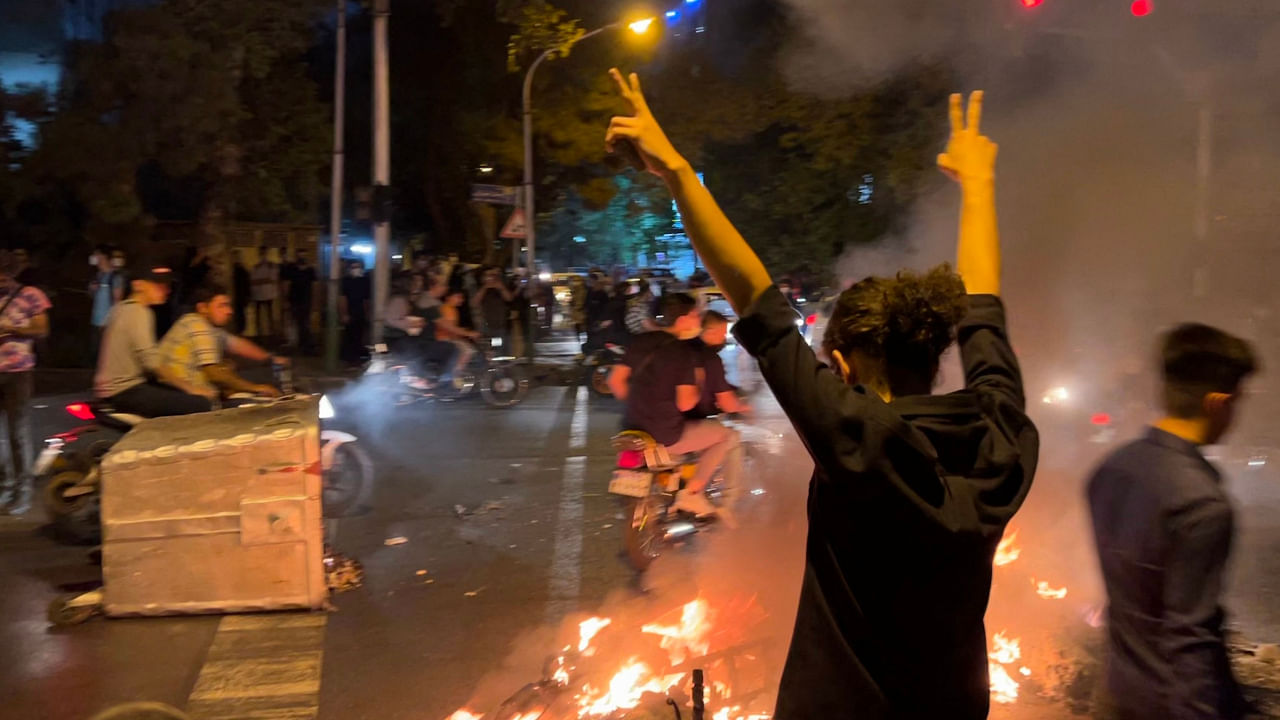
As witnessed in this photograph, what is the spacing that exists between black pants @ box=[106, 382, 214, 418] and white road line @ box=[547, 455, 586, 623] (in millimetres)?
2333

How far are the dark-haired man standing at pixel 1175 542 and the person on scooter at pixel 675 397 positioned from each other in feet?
10.8

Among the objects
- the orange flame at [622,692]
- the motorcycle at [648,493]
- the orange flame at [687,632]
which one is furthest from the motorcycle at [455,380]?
the orange flame at [622,692]

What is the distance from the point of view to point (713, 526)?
591 cm

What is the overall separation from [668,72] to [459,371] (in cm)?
842

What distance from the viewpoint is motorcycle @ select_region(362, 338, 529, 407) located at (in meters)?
11.8

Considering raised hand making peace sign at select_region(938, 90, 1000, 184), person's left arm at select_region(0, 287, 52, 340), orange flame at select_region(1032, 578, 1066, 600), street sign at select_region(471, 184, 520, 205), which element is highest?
street sign at select_region(471, 184, 520, 205)

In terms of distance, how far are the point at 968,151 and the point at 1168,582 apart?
989mm

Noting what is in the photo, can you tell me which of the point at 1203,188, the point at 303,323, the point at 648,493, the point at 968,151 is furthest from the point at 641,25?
the point at 968,151

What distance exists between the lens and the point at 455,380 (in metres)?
12.0

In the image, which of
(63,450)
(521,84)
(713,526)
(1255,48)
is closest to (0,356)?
(63,450)

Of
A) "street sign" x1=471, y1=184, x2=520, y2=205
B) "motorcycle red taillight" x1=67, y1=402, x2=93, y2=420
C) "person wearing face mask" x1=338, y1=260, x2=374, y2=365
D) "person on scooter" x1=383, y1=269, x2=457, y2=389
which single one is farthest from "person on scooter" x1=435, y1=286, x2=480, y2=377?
"motorcycle red taillight" x1=67, y1=402, x2=93, y2=420

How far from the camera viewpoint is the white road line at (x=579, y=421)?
9.66 metres

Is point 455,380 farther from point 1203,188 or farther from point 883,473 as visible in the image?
point 883,473

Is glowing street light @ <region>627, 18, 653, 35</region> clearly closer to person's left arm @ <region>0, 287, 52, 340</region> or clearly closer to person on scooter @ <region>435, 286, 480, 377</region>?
person on scooter @ <region>435, 286, 480, 377</region>
